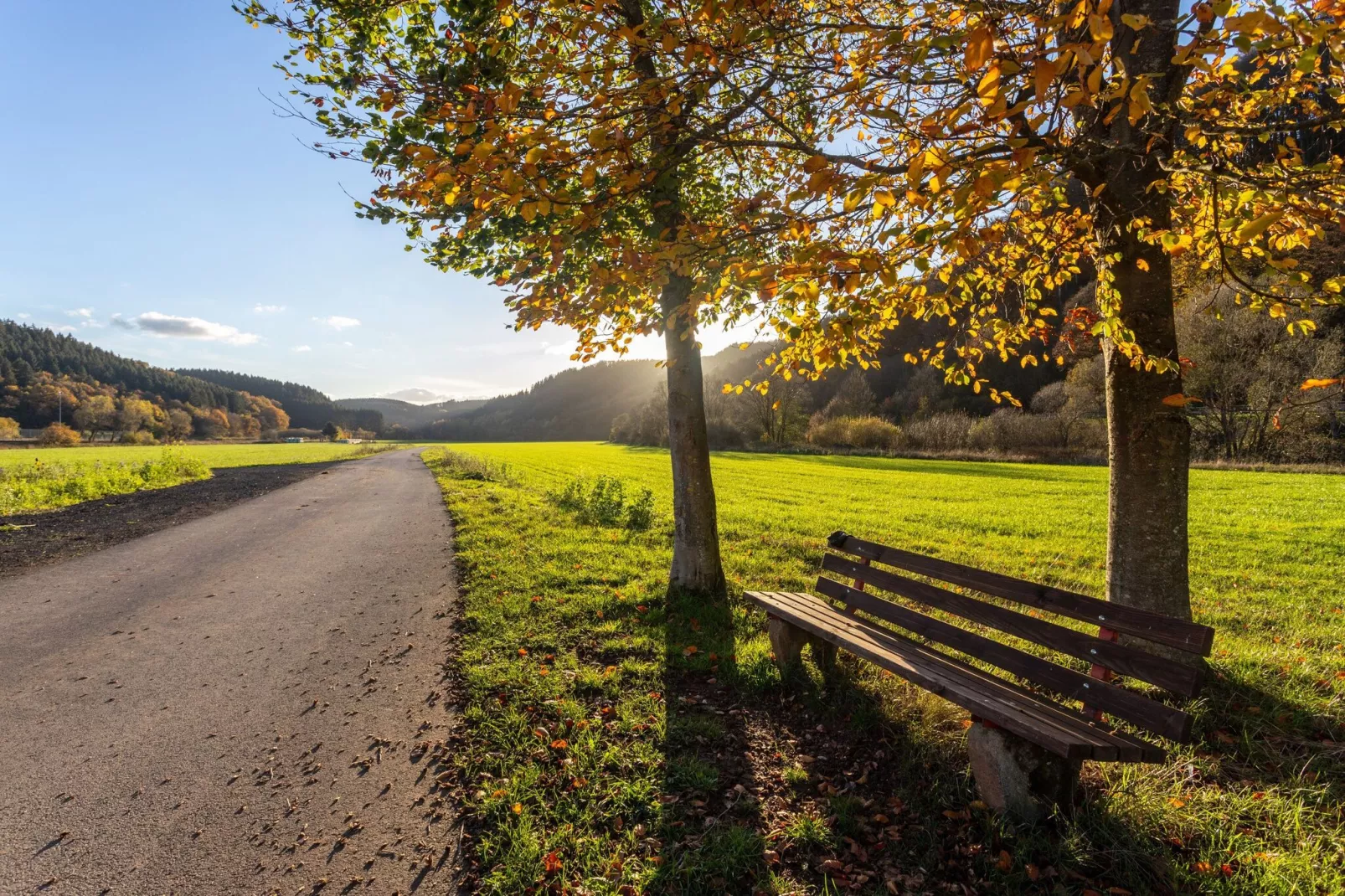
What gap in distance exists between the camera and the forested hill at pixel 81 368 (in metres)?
98.6

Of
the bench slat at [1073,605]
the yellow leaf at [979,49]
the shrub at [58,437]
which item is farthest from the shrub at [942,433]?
the shrub at [58,437]

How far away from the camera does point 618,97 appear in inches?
153

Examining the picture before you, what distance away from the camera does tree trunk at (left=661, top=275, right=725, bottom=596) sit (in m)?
6.66

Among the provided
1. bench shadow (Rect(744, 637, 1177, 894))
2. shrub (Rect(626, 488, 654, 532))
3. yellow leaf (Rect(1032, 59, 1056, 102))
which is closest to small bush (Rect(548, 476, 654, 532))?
shrub (Rect(626, 488, 654, 532))

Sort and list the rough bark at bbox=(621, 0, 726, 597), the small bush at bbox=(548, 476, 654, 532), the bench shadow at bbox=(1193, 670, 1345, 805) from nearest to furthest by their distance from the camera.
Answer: the bench shadow at bbox=(1193, 670, 1345, 805) → the rough bark at bbox=(621, 0, 726, 597) → the small bush at bbox=(548, 476, 654, 532)

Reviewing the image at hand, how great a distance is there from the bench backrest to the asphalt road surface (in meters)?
3.32

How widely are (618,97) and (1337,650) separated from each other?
812 centimetres

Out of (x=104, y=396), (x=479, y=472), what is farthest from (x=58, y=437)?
(x=479, y=472)

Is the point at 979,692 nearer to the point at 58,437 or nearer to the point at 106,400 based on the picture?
the point at 58,437

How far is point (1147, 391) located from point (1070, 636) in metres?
2.26

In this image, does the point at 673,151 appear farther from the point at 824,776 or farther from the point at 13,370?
the point at 13,370

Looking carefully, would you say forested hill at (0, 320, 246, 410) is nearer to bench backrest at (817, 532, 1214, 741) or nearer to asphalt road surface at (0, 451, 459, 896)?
asphalt road surface at (0, 451, 459, 896)

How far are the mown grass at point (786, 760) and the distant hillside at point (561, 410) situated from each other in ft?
477

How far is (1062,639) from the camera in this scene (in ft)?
11.2
